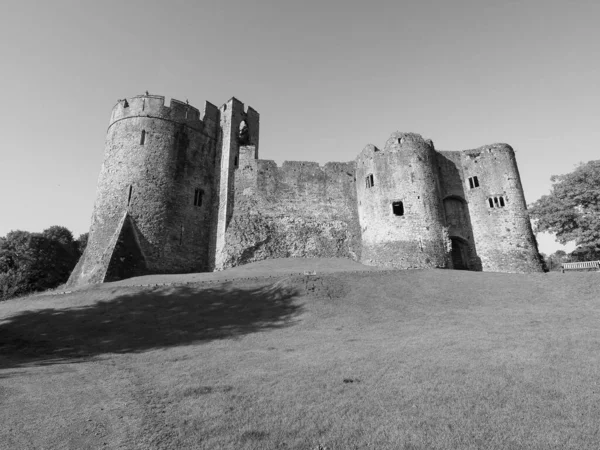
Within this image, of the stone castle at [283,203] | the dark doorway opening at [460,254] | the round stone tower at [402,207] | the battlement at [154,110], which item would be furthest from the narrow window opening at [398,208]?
the battlement at [154,110]

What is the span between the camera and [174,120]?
33688 millimetres

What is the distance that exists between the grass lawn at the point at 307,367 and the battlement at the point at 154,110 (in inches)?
730

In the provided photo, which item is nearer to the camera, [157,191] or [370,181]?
[157,191]

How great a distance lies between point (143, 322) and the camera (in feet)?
59.0

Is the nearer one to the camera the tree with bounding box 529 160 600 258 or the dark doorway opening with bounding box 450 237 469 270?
the tree with bounding box 529 160 600 258

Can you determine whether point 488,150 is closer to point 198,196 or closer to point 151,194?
point 198,196

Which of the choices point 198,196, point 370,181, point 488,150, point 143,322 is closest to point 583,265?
point 488,150

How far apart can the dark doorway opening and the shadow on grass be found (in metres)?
19.5

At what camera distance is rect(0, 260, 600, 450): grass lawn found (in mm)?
6234

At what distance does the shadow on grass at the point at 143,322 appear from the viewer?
14984mm

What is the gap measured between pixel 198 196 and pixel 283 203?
26.9ft

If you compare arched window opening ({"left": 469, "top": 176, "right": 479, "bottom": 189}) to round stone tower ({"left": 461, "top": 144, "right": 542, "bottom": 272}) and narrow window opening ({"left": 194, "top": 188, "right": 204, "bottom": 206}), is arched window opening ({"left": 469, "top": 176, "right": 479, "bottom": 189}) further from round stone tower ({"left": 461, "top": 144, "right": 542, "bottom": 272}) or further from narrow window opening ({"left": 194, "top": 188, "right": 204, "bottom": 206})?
narrow window opening ({"left": 194, "top": 188, "right": 204, "bottom": 206})

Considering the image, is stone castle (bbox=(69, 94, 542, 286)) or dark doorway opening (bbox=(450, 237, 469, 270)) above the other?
stone castle (bbox=(69, 94, 542, 286))

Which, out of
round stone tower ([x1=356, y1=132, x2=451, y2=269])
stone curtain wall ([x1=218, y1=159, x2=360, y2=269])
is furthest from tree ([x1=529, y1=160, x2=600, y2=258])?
stone curtain wall ([x1=218, y1=159, x2=360, y2=269])
